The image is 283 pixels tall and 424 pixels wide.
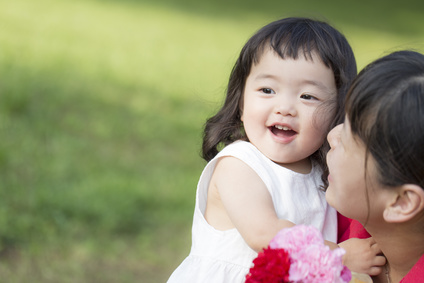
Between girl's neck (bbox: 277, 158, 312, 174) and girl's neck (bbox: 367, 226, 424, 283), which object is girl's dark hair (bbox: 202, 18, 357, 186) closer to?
girl's neck (bbox: 277, 158, 312, 174)

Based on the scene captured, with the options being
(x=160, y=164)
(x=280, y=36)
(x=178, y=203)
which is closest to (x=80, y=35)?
(x=160, y=164)

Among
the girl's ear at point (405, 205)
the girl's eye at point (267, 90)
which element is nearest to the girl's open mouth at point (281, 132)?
the girl's eye at point (267, 90)

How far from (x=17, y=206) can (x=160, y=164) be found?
1.64 m

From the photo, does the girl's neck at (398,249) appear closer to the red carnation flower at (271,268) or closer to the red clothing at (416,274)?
the red clothing at (416,274)

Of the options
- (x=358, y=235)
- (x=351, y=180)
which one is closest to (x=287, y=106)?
(x=351, y=180)

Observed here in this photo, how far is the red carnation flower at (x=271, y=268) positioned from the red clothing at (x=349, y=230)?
598 millimetres

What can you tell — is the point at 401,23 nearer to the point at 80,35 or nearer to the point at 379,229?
the point at 80,35

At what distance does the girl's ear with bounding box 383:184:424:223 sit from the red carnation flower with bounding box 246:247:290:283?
0.35m

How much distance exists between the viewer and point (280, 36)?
2.50 meters

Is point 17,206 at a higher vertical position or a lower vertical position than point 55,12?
lower

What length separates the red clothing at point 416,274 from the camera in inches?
84.4

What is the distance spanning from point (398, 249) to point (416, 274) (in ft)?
0.42

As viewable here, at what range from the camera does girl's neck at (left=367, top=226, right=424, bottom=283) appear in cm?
221

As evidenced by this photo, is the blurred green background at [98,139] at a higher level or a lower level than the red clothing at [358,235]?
lower
